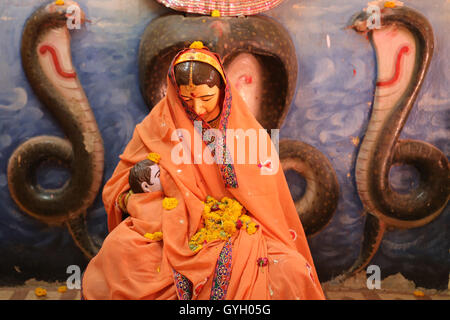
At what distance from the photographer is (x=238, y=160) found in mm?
2869

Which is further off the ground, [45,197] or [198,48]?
[198,48]

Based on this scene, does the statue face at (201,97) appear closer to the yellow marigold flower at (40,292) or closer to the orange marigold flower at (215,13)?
the orange marigold flower at (215,13)

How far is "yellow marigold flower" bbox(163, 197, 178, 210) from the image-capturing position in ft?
9.03

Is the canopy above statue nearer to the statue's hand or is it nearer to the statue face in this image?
the statue face

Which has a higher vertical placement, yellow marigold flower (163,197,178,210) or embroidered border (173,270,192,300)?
yellow marigold flower (163,197,178,210)

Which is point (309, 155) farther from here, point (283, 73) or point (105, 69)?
point (105, 69)

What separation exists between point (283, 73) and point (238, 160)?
3.83 ft

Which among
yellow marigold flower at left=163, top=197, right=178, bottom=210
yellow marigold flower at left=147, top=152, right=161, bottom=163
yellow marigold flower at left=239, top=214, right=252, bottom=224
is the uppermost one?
yellow marigold flower at left=147, top=152, right=161, bottom=163

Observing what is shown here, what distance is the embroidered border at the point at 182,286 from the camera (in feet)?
8.13

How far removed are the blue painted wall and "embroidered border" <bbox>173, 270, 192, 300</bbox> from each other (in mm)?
1710

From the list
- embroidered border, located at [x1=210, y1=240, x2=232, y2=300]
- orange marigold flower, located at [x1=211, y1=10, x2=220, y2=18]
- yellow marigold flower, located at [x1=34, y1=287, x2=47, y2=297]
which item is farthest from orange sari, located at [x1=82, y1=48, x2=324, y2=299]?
yellow marigold flower, located at [x1=34, y1=287, x2=47, y2=297]

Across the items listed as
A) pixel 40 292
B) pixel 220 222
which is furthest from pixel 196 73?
pixel 40 292

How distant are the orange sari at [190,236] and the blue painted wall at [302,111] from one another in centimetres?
98

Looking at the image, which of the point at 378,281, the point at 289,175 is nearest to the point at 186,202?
the point at 289,175
